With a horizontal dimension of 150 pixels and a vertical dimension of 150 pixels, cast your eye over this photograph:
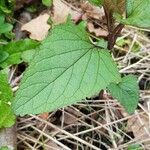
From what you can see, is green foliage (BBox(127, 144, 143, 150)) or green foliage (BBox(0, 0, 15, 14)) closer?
green foliage (BBox(127, 144, 143, 150))

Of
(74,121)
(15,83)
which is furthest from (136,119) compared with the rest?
(15,83)

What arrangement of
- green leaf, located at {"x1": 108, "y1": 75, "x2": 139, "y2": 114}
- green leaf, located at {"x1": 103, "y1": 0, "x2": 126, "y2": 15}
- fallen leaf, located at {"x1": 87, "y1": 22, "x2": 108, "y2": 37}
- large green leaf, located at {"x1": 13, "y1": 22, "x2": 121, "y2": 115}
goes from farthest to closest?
fallen leaf, located at {"x1": 87, "y1": 22, "x2": 108, "y2": 37} < green leaf, located at {"x1": 108, "y1": 75, "x2": 139, "y2": 114} < green leaf, located at {"x1": 103, "y1": 0, "x2": 126, "y2": 15} < large green leaf, located at {"x1": 13, "y1": 22, "x2": 121, "y2": 115}

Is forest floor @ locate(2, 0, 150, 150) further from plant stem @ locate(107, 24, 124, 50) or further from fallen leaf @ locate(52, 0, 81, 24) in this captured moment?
plant stem @ locate(107, 24, 124, 50)

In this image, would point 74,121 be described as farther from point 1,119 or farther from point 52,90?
point 52,90

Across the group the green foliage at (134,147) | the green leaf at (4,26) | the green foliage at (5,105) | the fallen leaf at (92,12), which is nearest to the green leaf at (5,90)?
the green foliage at (5,105)

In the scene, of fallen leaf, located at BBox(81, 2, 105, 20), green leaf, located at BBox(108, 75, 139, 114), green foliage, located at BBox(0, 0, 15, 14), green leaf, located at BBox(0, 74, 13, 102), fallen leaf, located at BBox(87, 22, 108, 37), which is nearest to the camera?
green leaf, located at BBox(108, 75, 139, 114)

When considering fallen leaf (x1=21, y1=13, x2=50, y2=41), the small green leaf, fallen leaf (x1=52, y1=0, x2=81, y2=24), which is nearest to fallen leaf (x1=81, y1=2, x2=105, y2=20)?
fallen leaf (x1=52, y1=0, x2=81, y2=24)

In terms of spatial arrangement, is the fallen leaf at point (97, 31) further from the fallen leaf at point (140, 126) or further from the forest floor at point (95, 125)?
the fallen leaf at point (140, 126)
